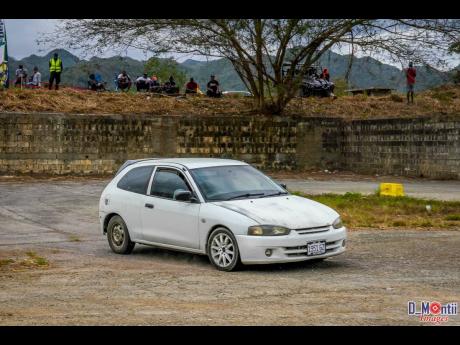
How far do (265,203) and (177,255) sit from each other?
6.63ft

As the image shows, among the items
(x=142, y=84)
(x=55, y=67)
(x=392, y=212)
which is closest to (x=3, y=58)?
(x=55, y=67)

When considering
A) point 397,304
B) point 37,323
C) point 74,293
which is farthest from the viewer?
point 74,293

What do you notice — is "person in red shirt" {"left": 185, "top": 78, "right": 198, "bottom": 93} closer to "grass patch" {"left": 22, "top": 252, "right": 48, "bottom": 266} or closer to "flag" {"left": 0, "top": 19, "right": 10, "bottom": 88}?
"flag" {"left": 0, "top": 19, "right": 10, "bottom": 88}

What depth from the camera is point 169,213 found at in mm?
11750

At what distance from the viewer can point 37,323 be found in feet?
24.4

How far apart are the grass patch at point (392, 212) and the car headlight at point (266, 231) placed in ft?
17.6

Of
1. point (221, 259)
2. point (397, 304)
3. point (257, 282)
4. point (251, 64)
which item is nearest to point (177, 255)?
point (221, 259)

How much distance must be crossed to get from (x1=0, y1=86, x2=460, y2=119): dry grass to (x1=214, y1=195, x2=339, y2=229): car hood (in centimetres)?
2187

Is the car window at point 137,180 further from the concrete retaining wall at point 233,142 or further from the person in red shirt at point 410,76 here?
the person in red shirt at point 410,76

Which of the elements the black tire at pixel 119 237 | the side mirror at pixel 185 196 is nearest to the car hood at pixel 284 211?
the side mirror at pixel 185 196

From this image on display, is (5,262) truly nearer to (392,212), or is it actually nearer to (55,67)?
(392,212)

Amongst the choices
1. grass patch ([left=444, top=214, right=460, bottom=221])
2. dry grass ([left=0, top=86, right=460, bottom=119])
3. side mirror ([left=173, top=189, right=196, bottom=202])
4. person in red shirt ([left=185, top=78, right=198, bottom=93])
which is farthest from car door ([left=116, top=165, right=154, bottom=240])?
person in red shirt ([left=185, top=78, right=198, bottom=93])

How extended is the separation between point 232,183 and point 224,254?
1377mm
